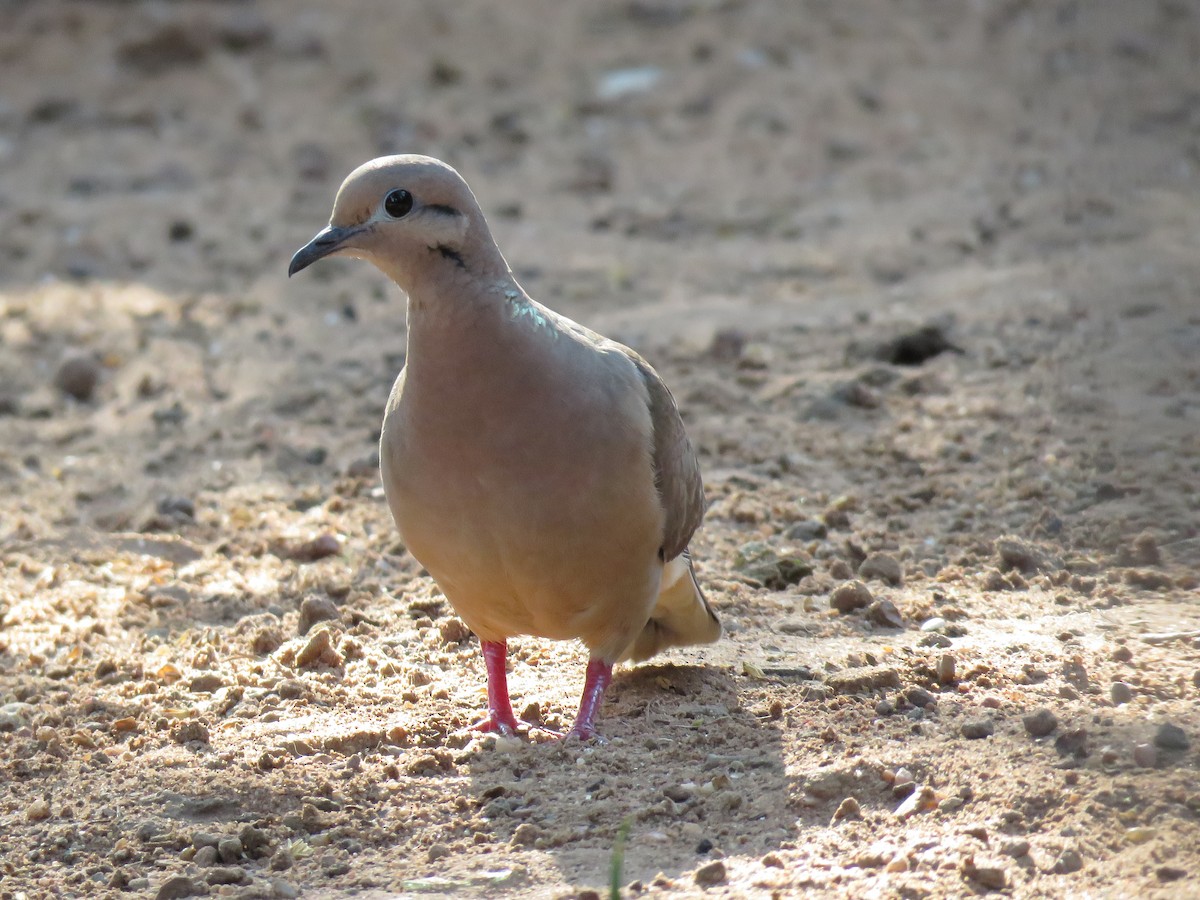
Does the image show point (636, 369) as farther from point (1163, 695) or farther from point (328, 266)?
point (328, 266)

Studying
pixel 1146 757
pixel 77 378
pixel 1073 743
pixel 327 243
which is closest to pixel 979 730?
pixel 1073 743

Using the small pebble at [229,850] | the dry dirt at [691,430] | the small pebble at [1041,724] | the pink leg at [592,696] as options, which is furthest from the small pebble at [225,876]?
the small pebble at [1041,724]

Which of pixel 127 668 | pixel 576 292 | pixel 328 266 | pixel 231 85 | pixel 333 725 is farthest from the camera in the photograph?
pixel 231 85

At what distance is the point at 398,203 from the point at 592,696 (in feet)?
4.81

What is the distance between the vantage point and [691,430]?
6.32 m

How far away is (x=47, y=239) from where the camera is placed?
8.93 m

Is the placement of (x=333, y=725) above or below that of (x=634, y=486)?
below

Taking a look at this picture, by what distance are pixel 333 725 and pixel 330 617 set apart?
2.44 ft

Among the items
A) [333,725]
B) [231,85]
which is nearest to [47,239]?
[231,85]

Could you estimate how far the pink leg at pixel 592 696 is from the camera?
427 centimetres

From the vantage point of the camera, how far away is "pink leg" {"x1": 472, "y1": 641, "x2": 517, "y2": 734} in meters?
4.34

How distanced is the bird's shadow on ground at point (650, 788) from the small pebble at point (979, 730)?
1.55ft

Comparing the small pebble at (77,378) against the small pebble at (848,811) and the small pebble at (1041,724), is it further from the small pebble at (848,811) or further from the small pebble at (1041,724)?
the small pebble at (1041,724)

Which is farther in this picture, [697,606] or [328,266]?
[328,266]
